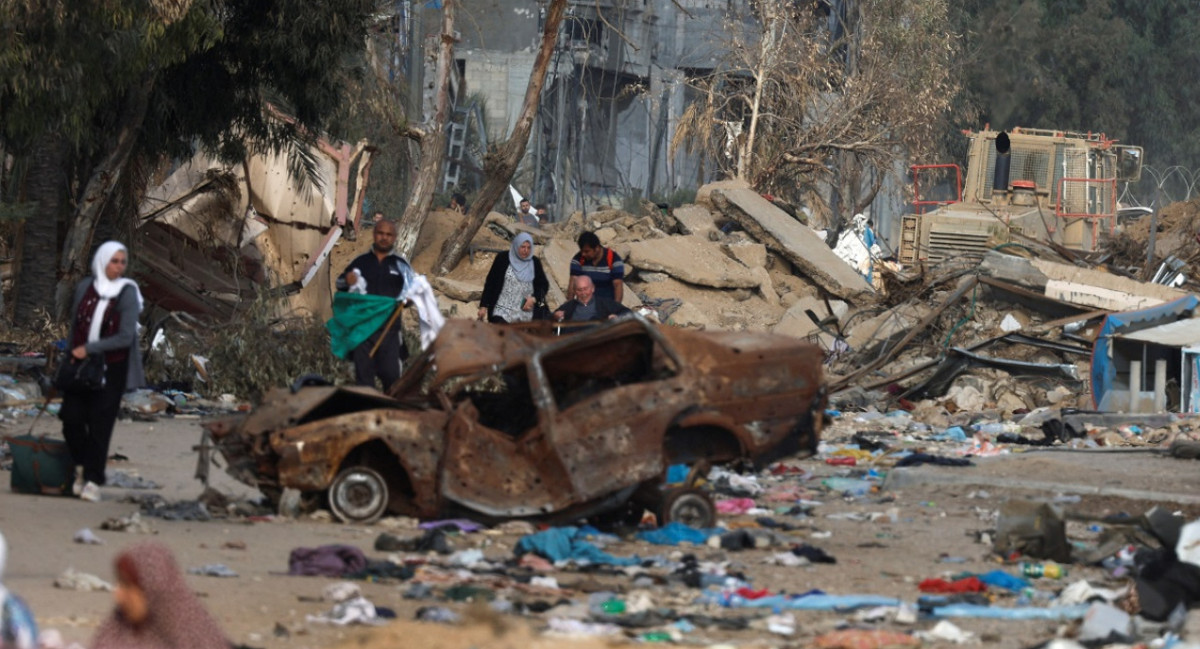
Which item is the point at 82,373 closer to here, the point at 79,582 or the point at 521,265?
the point at 79,582

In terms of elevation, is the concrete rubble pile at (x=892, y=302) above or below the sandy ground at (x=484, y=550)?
above

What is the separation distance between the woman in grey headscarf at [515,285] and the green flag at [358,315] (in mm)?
2302

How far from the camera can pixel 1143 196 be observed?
66.2 metres

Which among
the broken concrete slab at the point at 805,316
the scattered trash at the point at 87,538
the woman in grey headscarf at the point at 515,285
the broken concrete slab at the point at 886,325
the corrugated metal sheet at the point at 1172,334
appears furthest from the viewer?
the broken concrete slab at the point at 805,316

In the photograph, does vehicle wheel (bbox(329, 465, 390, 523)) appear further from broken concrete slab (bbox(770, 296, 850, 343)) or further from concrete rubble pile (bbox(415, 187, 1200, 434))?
broken concrete slab (bbox(770, 296, 850, 343))

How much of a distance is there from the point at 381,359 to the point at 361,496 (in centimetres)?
234

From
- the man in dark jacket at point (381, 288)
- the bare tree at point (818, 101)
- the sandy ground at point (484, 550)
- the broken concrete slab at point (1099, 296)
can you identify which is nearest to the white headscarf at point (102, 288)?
the sandy ground at point (484, 550)

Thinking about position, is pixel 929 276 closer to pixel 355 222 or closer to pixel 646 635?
pixel 355 222

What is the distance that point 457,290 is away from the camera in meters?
23.0

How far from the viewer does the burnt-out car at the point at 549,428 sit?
357 inches

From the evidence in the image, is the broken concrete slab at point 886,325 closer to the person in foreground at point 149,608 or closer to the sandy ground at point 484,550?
the sandy ground at point 484,550

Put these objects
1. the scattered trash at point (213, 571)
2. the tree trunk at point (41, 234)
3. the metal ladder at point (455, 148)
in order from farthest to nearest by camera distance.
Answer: the metal ladder at point (455, 148)
the tree trunk at point (41, 234)
the scattered trash at point (213, 571)

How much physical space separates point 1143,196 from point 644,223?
44.5 m

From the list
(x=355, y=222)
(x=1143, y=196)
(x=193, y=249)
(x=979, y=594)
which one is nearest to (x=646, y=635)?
(x=979, y=594)
